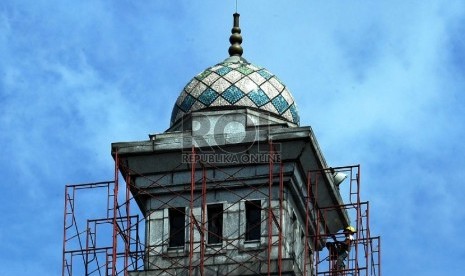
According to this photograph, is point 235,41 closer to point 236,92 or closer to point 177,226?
point 236,92

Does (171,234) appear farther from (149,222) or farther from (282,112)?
(282,112)

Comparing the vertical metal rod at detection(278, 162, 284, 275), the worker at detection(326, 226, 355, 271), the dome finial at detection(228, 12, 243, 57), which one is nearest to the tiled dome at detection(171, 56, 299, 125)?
the dome finial at detection(228, 12, 243, 57)

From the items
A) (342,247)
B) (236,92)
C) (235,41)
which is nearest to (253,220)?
(236,92)

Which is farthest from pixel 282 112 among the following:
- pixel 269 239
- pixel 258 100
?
pixel 269 239

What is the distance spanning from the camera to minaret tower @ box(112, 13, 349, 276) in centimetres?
5116

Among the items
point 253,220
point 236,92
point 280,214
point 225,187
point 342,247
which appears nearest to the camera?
point 280,214

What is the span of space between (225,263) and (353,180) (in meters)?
4.58

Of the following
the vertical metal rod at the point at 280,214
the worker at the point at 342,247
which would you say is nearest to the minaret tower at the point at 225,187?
the vertical metal rod at the point at 280,214

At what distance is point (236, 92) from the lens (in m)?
53.3

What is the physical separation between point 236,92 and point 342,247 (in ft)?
16.4

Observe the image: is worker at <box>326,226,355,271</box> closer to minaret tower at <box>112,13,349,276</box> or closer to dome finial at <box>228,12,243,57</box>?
minaret tower at <box>112,13,349,276</box>

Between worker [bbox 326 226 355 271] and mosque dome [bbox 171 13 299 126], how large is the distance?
10.3 feet

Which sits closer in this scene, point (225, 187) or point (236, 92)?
point (225, 187)

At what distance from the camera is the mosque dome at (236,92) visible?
53156mm
